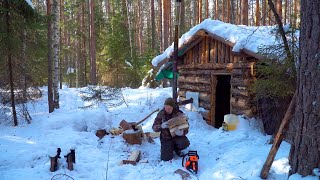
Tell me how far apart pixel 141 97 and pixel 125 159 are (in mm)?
7348

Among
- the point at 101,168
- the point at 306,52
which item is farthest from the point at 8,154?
the point at 306,52

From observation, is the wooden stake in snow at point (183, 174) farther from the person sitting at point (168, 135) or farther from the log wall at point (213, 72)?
the log wall at point (213, 72)

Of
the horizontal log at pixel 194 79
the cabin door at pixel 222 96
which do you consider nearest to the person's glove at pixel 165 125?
the horizontal log at pixel 194 79

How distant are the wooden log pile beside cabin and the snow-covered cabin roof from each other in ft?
0.13

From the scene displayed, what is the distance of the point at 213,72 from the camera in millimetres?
9805

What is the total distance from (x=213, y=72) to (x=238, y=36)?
1898mm

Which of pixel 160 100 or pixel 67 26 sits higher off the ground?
pixel 67 26

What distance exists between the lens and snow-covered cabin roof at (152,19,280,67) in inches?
297

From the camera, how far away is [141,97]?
14.0 metres

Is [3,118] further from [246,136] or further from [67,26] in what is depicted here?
[67,26]

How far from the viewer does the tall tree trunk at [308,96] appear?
394 cm

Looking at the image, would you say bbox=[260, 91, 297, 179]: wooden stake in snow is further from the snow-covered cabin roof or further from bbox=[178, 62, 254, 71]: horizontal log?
bbox=[178, 62, 254, 71]: horizontal log

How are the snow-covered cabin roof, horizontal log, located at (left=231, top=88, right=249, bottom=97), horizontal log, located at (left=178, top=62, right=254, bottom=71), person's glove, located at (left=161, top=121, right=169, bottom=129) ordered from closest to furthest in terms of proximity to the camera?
person's glove, located at (left=161, top=121, right=169, bottom=129)
the snow-covered cabin roof
horizontal log, located at (left=178, top=62, right=254, bottom=71)
horizontal log, located at (left=231, top=88, right=249, bottom=97)

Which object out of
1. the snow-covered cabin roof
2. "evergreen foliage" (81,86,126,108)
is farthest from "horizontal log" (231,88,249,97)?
"evergreen foliage" (81,86,126,108)
